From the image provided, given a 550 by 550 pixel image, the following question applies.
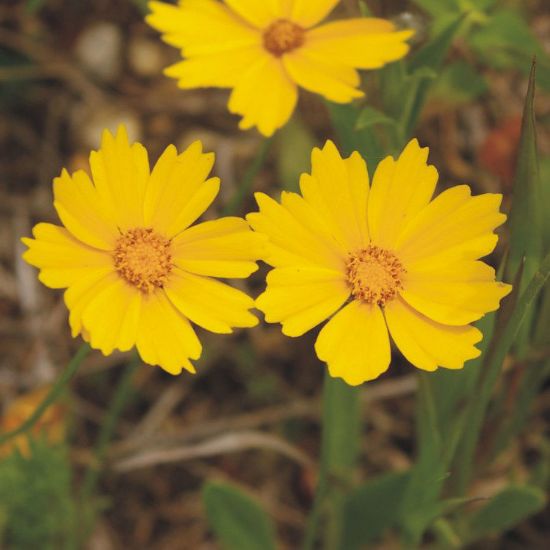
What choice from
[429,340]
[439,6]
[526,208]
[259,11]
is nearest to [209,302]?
[429,340]

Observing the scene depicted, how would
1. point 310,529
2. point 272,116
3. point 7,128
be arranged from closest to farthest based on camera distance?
point 272,116, point 310,529, point 7,128

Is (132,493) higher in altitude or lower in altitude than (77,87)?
lower

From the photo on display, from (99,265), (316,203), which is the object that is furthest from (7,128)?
(316,203)

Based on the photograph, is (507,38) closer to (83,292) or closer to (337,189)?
(337,189)

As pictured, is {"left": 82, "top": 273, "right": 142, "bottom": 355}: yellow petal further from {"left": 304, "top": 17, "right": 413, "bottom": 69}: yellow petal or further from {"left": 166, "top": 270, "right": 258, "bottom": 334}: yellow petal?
{"left": 304, "top": 17, "right": 413, "bottom": 69}: yellow petal

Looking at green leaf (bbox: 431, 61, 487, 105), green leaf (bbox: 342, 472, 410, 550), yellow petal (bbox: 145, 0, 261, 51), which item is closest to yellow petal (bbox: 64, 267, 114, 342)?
yellow petal (bbox: 145, 0, 261, 51)

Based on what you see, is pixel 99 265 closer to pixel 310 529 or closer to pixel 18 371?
pixel 310 529

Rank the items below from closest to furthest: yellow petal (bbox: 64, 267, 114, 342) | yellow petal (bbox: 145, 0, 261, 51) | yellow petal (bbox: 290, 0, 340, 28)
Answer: yellow petal (bbox: 64, 267, 114, 342), yellow petal (bbox: 145, 0, 261, 51), yellow petal (bbox: 290, 0, 340, 28)
